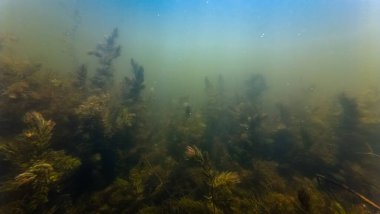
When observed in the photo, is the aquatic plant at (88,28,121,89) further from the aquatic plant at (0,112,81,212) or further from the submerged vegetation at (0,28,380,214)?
the aquatic plant at (0,112,81,212)

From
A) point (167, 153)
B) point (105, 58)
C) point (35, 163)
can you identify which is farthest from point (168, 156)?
point (105, 58)

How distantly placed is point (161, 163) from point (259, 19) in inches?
2119

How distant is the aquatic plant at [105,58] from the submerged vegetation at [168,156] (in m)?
0.12

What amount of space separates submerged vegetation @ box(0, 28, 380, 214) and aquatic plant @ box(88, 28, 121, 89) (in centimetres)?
12

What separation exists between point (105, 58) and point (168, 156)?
6170mm

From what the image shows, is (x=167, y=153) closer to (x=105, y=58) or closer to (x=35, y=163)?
(x=35, y=163)

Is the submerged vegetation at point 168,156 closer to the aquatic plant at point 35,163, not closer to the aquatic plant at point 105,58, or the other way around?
the aquatic plant at point 35,163

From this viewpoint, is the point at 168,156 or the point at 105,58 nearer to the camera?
the point at 168,156

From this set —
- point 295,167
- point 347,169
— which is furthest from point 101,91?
point 347,169

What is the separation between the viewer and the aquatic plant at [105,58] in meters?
8.98

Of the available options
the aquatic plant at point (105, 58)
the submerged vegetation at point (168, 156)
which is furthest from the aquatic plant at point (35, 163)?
the aquatic plant at point (105, 58)

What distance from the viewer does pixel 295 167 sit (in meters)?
A: 6.20

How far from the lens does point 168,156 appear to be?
607cm

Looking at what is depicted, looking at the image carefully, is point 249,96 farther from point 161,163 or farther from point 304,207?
point 304,207
